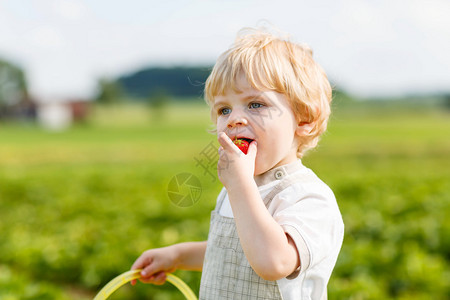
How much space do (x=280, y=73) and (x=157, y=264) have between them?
0.84 meters

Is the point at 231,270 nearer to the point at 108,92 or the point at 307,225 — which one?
the point at 307,225

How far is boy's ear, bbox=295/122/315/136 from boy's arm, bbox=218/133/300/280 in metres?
0.27

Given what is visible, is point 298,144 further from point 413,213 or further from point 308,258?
point 413,213

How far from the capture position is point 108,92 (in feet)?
184

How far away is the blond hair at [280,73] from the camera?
4.83 ft

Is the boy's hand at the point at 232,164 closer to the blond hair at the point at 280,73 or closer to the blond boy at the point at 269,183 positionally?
the blond boy at the point at 269,183

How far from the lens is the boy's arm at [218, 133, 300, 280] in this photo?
1309 millimetres

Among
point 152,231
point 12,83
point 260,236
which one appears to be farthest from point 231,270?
point 12,83

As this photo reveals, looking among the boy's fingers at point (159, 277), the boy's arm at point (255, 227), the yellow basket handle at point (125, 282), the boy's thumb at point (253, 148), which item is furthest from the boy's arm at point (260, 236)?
the boy's fingers at point (159, 277)

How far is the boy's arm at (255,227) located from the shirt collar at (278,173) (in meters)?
0.19

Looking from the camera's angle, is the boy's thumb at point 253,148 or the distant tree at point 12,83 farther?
the distant tree at point 12,83

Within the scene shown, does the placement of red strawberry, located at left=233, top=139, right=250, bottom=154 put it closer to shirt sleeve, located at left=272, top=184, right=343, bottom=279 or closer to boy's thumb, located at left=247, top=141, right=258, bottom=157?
boy's thumb, located at left=247, top=141, right=258, bottom=157

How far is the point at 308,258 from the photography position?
4.53 feet

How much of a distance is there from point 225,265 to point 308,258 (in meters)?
0.27
